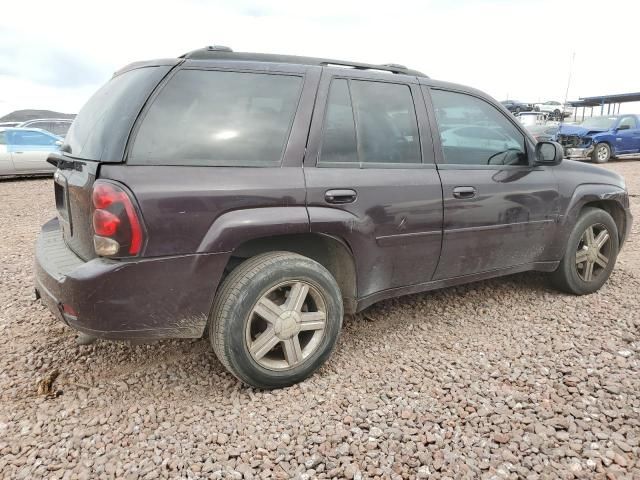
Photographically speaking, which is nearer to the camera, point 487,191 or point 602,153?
point 487,191

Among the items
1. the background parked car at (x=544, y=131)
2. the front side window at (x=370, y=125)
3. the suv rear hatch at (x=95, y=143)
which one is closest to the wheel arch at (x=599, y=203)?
the front side window at (x=370, y=125)

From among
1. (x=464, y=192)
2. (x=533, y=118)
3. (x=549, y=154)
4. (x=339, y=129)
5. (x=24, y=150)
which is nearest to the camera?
(x=339, y=129)

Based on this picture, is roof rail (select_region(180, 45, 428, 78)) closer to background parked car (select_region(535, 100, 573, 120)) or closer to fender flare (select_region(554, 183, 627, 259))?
fender flare (select_region(554, 183, 627, 259))

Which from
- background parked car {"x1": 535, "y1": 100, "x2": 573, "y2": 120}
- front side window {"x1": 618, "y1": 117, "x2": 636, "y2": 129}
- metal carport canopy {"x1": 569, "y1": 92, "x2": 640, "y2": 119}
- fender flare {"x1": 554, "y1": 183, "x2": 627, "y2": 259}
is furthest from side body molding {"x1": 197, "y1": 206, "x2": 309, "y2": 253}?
metal carport canopy {"x1": 569, "y1": 92, "x2": 640, "y2": 119}

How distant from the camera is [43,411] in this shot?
2352 mm

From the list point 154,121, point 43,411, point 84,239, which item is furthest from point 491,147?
point 43,411

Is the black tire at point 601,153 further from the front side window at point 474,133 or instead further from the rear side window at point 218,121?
the rear side window at point 218,121

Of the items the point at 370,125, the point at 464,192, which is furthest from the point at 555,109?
the point at 370,125

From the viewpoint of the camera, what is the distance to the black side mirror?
11.3ft

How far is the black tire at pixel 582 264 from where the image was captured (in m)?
3.76

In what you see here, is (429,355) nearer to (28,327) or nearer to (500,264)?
(500,264)

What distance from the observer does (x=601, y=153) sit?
49.6 ft

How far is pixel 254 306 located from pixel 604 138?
16220 millimetres

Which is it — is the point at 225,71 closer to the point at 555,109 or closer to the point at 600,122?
the point at 600,122
